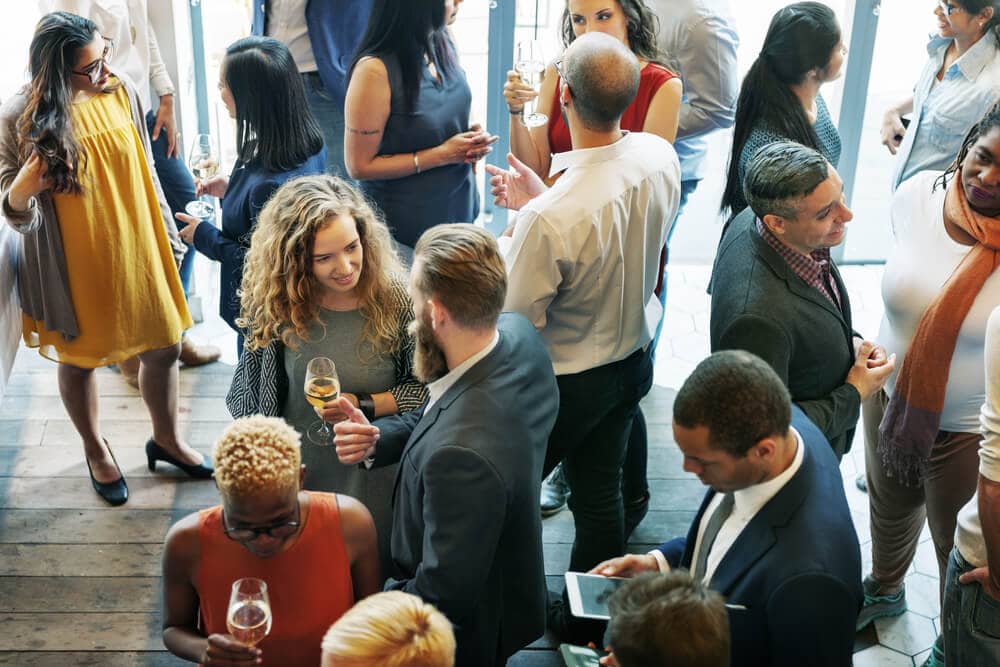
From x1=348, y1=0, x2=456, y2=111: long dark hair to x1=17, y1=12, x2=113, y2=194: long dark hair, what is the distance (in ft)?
2.88

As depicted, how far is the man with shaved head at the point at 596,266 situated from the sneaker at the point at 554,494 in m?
0.59

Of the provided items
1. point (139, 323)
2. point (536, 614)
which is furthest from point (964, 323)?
point (139, 323)

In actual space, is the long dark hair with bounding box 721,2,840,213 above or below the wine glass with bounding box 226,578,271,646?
above

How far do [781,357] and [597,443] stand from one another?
778mm

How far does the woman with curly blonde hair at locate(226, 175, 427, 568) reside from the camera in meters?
2.70

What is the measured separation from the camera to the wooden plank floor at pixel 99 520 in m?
3.19

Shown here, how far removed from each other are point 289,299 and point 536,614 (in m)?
1.03

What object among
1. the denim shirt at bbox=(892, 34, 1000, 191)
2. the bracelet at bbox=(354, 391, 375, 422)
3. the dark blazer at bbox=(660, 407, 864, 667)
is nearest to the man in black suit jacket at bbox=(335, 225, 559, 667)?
the bracelet at bbox=(354, 391, 375, 422)

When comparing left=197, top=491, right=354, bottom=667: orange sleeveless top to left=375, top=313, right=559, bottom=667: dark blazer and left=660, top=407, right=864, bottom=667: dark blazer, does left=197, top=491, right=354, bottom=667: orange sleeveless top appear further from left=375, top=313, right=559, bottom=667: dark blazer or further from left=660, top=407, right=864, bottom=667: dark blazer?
left=660, top=407, right=864, bottom=667: dark blazer

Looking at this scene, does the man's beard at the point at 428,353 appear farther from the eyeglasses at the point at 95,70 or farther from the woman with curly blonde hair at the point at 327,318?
the eyeglasses at the point at 95,70

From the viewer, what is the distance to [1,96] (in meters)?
4.76

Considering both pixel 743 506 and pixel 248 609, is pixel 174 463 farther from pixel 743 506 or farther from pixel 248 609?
pixel 743 506

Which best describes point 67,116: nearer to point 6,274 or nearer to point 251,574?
point 6,274

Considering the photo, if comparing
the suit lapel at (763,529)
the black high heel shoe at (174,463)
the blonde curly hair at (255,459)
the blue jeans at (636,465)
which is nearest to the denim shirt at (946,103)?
the blue jeans at (636,465)
